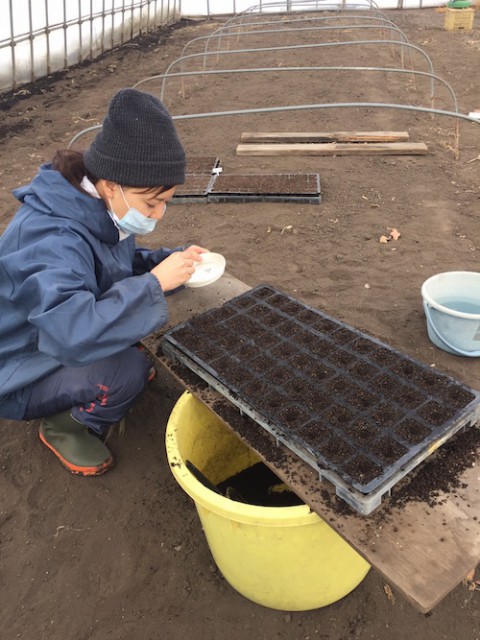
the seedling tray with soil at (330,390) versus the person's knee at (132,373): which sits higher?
the seedling tray with soil at (330,390)

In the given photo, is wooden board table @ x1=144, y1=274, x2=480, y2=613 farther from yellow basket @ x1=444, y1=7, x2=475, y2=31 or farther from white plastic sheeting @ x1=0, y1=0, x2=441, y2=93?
yellow basket @ x1=444, y1=7, x2=475, y2=31

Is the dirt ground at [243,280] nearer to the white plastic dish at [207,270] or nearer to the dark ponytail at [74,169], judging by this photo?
the white plastic dish at [207,270]

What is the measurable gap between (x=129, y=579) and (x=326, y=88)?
8.74 metres

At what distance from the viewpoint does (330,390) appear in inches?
69.0

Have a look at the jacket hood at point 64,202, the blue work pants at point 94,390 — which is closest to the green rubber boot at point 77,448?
the blue work pants at point 94,390

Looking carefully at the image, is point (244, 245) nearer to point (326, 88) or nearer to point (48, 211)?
point (48, 211)

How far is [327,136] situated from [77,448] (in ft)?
16.8

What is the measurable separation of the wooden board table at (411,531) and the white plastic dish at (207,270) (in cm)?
89

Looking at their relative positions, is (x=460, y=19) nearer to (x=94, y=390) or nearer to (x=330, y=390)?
(x=330, y=390)

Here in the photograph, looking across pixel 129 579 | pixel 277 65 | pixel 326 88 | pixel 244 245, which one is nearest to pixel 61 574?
pixel 129 579

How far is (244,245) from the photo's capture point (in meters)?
4.11

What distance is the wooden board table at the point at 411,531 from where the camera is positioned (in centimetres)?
119

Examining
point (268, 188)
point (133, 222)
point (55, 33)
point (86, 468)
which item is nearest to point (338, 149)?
point (268, 188)

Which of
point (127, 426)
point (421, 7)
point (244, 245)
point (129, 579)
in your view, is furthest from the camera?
point (421, 7)
